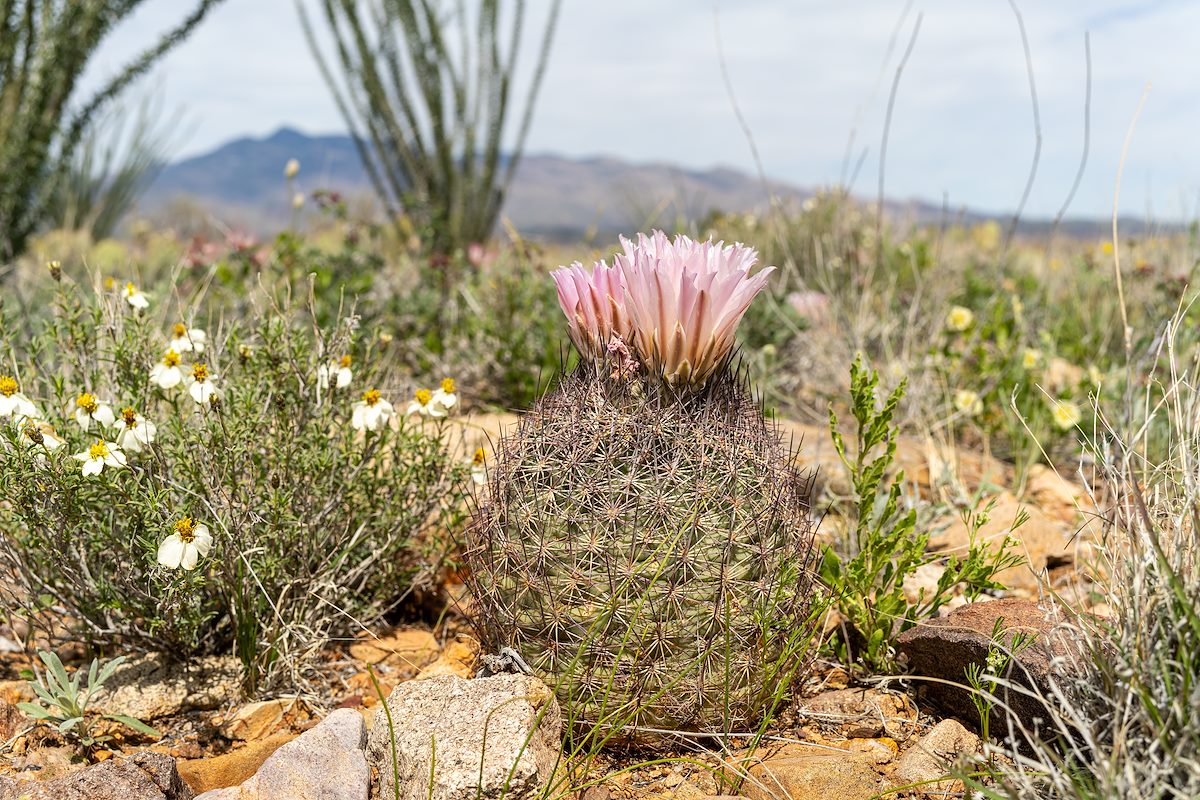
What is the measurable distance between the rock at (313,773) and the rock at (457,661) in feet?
1.29

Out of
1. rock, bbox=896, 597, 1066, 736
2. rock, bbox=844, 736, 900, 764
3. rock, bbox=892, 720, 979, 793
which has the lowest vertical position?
rock, bbox=844, 736, 900, 764

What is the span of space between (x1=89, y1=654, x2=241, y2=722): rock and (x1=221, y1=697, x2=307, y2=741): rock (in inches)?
4.5

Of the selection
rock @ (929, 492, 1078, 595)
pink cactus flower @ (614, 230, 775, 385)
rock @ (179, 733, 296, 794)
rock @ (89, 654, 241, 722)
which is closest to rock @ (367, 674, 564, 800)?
rock @ (179, 733, 296, 794)

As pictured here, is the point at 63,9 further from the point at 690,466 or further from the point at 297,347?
the point at 690,466

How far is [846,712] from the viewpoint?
2.62 meters

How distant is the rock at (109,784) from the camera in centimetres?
208

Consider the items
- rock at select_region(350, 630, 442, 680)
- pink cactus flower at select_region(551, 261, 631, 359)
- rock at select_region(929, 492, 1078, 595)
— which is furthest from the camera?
rock at select_region(929, 492, 1078, 595)

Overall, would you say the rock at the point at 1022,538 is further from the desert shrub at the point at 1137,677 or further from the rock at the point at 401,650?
the rock at the point at 401,650

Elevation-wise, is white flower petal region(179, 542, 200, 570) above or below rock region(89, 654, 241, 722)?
above

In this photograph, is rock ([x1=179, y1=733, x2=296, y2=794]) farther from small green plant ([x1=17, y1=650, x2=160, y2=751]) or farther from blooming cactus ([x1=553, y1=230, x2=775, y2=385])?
blooming cactus ([x1=553, y1=230, x2=775, y2=385])

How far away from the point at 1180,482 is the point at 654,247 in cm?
142

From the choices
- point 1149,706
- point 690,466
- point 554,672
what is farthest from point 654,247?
point 1149,706

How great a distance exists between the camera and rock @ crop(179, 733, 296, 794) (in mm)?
2352

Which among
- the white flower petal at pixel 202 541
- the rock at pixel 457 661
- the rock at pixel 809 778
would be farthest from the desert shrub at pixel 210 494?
the rock at pixel 809 778
